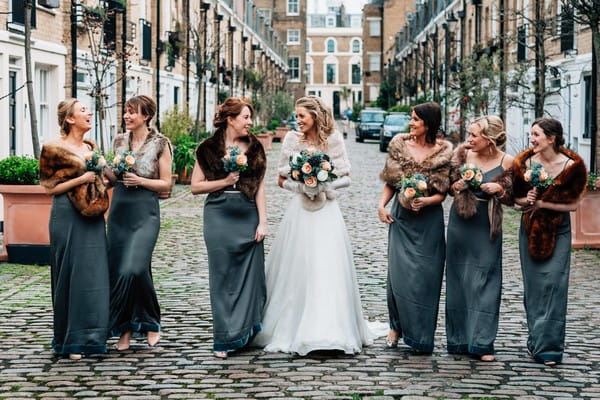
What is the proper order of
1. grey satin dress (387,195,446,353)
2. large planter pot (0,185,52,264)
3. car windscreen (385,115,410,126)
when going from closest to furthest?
1. grey satin dress (387,195,446,353)
2. large planter pot (0,185,52,264)
3. car windscreen (385,115,410,126)

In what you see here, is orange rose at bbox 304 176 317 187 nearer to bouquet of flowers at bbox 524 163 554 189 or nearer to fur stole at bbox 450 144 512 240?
fur stole at bbox 450 144 512 240

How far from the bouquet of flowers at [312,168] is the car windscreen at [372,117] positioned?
48895mm

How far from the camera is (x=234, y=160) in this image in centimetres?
724

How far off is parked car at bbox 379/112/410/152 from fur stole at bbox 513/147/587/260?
114 ft

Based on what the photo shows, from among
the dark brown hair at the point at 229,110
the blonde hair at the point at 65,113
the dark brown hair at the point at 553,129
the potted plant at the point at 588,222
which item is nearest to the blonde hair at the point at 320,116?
the dark brown hair at the point at 229,110

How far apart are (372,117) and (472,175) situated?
49544 mm

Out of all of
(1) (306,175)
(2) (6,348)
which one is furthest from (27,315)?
(1) (306,175)

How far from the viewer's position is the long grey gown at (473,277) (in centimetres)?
733

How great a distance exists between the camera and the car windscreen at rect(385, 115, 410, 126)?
44.2 m

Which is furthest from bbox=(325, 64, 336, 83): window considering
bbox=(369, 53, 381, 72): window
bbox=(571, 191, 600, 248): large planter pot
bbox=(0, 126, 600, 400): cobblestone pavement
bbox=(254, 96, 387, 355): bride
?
bbox=(254, 96, 387, 355): bride

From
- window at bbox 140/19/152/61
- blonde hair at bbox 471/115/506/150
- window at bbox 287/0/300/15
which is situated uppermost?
window at bbox 287/0/300/15

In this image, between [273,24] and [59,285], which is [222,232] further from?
[273,24]

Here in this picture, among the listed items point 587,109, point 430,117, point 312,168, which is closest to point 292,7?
point 587,109

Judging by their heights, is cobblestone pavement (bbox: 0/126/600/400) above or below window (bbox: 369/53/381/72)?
below
